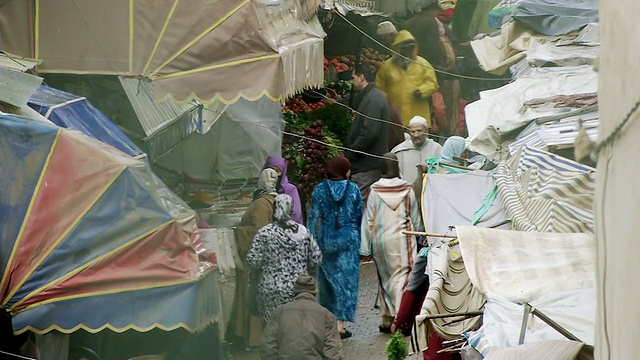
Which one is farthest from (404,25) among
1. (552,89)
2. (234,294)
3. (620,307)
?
(620,307)

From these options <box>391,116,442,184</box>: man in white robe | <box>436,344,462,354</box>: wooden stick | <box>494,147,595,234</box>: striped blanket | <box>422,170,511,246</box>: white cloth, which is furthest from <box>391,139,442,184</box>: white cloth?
<box>436,344,462,354</box>: wooden stick

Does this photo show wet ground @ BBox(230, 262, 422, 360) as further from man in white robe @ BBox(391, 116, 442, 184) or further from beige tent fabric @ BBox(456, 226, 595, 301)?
beige tent fabric @ BBox(456, 226, 595, 301)

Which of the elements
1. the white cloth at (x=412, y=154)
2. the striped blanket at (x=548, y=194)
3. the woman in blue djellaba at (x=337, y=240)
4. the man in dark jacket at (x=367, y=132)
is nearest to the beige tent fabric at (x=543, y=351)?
the striped blanket at (x=548, y=194)

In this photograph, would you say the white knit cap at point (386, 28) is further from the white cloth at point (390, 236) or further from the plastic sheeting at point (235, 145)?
the white cloth at point (390, 236)

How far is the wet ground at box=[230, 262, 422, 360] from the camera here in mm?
11494

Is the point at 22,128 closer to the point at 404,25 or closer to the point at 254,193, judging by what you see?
the point at 254,193

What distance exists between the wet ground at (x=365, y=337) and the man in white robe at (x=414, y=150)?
1539 mm

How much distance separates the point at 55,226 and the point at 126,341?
1.28m

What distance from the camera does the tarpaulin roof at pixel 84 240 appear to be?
866cm

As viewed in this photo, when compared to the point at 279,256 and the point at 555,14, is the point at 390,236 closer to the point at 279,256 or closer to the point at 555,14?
the point at 279,256

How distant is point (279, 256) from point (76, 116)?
2.27 metres

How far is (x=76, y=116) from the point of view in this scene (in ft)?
32.6

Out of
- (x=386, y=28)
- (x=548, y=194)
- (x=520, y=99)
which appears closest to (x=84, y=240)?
(x=548, y=194)

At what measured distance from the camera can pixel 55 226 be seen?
8805 mm
